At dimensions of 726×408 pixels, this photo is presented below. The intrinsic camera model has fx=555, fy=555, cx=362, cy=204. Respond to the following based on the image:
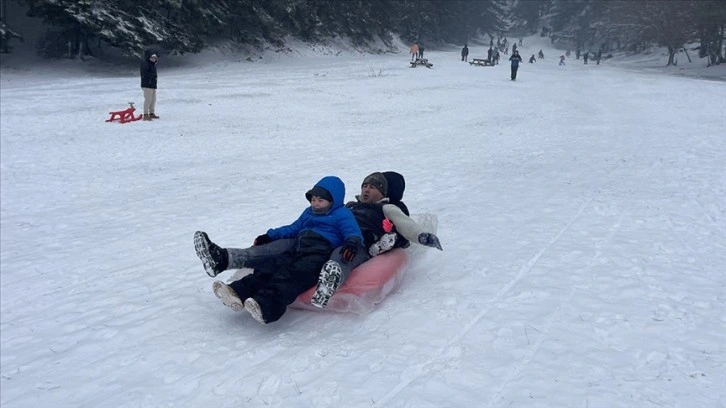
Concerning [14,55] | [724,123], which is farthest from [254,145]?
[14,55]

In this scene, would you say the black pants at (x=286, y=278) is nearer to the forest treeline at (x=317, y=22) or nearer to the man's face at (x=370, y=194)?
the man's face at (x=370, y=194)

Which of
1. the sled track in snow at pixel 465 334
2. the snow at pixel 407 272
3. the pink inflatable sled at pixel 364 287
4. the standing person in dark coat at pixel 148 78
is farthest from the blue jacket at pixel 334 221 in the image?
the standing person in dark coat at pixel 148 78

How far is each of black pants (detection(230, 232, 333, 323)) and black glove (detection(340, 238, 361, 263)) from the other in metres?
0.25

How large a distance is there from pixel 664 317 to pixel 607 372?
3.96 feet

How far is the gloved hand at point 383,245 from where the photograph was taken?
5562 millimetres

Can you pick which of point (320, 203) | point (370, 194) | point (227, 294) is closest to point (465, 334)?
point (320, 203)

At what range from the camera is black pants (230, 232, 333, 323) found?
4648mm

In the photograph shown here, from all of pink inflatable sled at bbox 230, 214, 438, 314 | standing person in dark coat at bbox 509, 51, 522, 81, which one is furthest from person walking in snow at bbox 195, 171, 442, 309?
standing person in dark coat at bbox 509, 51, 522, 81

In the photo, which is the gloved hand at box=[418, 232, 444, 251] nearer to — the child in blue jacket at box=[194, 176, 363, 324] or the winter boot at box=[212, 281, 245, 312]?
the child in blue jacket at box=[194, 176, 363, 324]

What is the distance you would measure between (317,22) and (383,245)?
42.5 m

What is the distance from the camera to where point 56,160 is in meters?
11.8

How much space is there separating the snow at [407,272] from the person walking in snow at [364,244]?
17.1 inches

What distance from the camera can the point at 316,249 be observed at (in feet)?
17.2

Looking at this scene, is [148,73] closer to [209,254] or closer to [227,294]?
[209,254]
